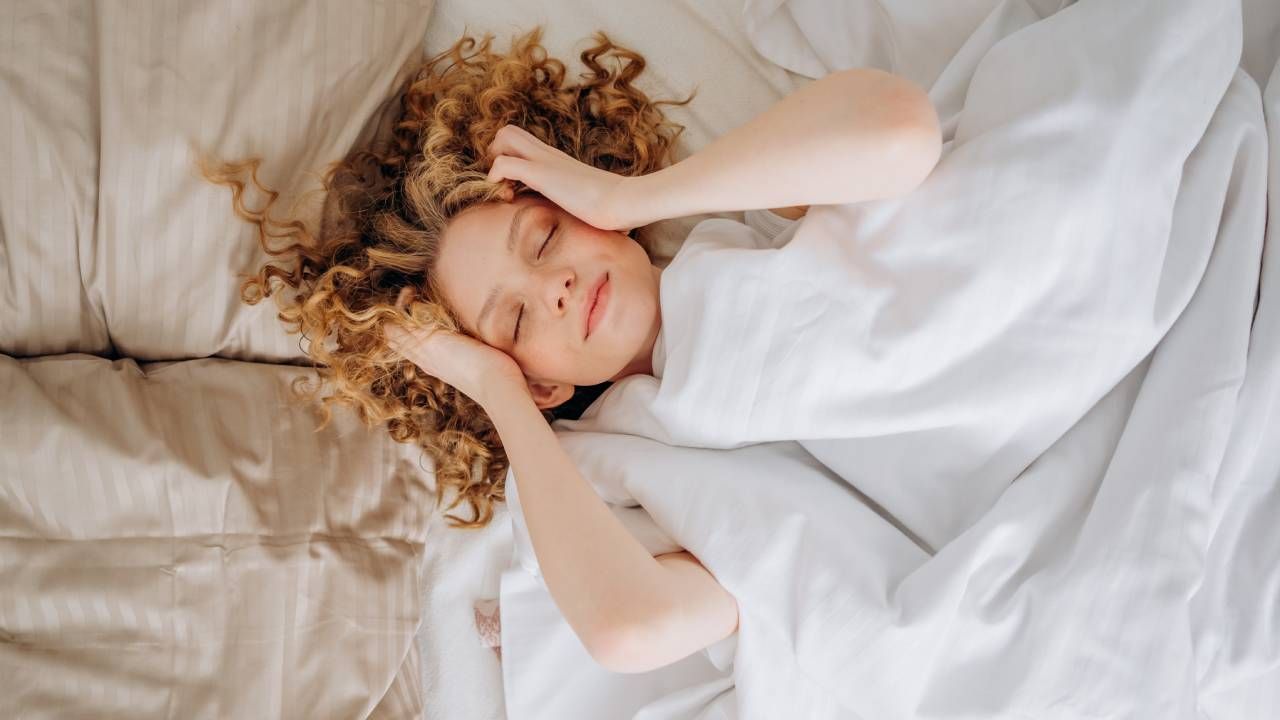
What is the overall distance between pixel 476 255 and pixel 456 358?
0.16 m

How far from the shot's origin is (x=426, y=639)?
1585mm

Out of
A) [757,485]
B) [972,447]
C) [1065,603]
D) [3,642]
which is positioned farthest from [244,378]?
[1065,603]

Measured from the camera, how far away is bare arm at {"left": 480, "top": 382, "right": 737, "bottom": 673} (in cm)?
118

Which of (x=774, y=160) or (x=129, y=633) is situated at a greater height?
(x=774, y=160)

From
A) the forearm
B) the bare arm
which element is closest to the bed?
the bare arm

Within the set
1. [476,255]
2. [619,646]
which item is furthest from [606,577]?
[476,255]

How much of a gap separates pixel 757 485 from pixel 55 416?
979 mm

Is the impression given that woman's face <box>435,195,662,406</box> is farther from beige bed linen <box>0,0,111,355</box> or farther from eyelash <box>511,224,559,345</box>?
beige bed linen <box>0,0,111,355</box>

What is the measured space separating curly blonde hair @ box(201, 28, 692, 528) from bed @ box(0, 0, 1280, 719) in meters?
0.04

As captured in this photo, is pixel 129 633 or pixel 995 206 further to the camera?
pixel 129 633

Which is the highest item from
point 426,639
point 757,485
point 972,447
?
point 972,447

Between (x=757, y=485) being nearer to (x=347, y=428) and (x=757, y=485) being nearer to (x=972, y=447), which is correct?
(x=972, y=447)

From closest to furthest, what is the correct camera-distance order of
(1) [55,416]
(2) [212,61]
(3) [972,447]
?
(3) [972,447]
(1) [55,416]
(2) [212,61]

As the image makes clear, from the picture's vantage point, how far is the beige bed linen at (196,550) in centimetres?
134
